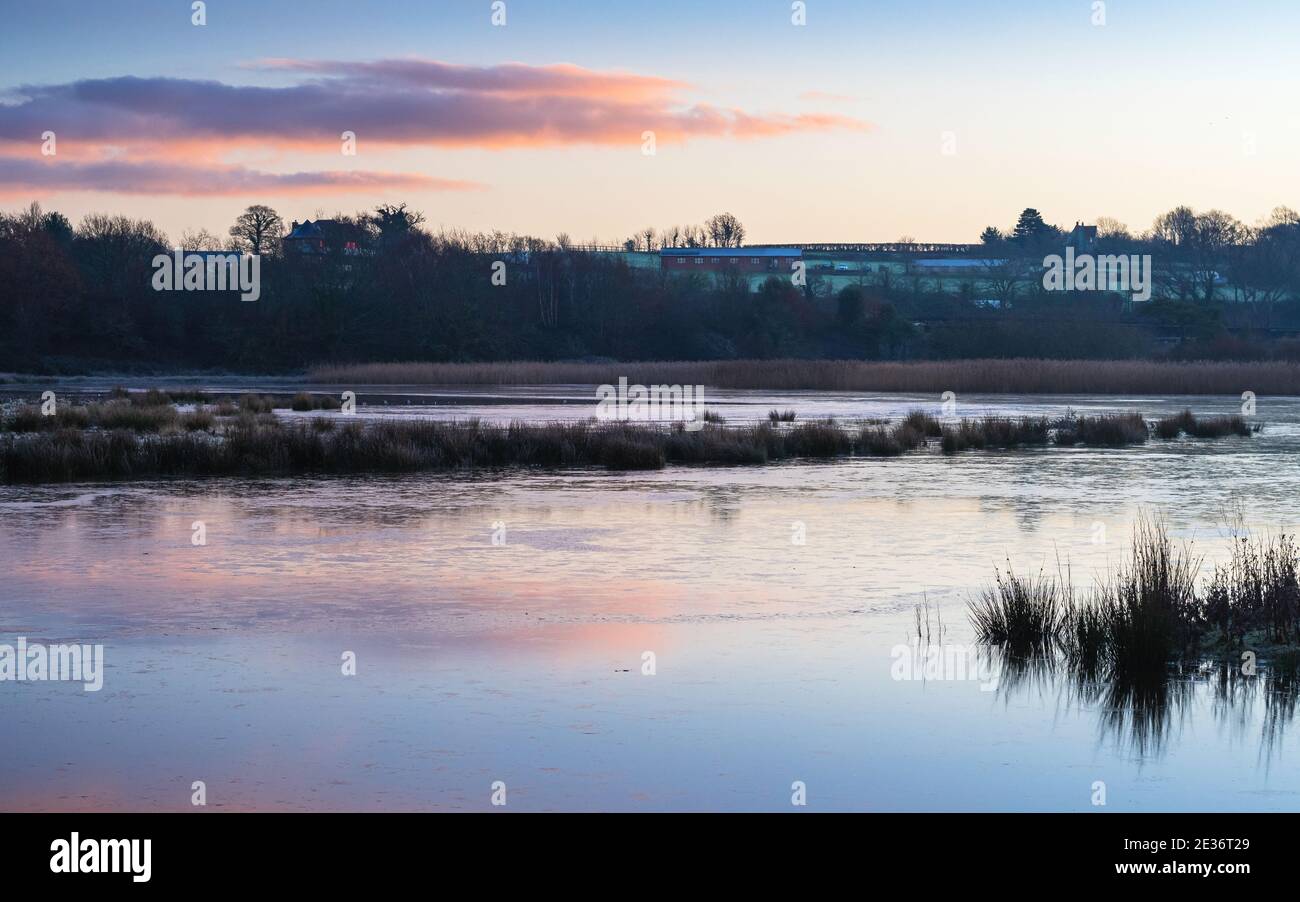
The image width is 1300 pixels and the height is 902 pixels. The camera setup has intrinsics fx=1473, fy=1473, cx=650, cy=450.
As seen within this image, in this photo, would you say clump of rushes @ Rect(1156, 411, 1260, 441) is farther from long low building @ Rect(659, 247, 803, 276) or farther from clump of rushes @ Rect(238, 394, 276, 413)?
long low building @ Rect(659, 247, 803, 276)

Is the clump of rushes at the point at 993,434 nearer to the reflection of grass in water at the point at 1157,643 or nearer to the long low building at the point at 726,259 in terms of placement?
the reflection of grass in water at the point at 1157,643

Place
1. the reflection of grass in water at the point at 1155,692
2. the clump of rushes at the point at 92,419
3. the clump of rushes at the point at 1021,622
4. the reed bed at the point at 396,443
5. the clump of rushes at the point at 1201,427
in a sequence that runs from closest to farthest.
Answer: the reflection of grass in water at the point at 1155,692
the clump of rushes at the point at 1021,622
the reed bed at the point at 396,443
the clump of rushes at the point at 92,419
the clump of rushes at the point at 1201,427

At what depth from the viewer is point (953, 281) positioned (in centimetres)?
11431

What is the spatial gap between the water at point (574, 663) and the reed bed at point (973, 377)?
30.6m

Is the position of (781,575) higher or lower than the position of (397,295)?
lower

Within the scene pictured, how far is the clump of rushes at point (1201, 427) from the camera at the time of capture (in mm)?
29891

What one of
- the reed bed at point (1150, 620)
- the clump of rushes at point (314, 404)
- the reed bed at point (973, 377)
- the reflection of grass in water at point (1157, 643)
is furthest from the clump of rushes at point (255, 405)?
A: the reflection of grass in water at point (1157, 643)

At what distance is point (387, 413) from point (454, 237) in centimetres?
6239

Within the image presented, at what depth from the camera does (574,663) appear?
9242 millimetres

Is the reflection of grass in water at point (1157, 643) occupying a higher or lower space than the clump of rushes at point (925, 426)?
lower

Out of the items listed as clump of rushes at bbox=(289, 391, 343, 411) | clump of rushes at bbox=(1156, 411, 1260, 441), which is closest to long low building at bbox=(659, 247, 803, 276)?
clump of rushes at bbox=(289, 391, 343, 411)

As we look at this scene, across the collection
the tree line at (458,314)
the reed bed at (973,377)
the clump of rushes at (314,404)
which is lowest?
the clump of rushes at (314,404)

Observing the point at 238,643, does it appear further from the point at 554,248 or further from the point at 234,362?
the point at 554,248
